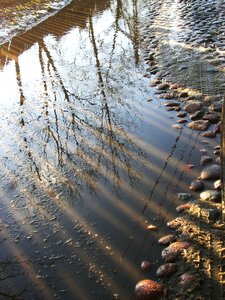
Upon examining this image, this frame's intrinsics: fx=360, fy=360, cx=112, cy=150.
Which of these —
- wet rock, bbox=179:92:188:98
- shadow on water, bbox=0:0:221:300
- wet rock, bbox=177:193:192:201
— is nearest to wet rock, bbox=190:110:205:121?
shadow on water, bbox=0:0:221:300

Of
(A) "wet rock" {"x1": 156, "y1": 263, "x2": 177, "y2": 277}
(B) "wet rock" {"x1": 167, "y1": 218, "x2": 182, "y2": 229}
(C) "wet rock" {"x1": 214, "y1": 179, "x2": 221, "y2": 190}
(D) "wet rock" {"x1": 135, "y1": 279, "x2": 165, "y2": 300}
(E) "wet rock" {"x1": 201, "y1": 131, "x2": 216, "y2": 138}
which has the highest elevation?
(E) "wet rock" {"x1": 201, "y1": 131, "x2": 216, "y2": 138}

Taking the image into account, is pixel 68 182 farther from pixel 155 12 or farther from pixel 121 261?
pixel 155 12

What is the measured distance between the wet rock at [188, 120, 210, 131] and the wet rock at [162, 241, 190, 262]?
2.14 m

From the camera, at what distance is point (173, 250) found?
10.1 feet

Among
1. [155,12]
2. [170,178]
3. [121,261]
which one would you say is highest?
[155,12]

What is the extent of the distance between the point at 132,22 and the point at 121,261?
8.74m

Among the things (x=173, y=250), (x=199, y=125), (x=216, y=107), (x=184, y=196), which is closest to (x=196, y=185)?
(x=184, y=196)

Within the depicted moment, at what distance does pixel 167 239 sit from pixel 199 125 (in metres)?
2.15

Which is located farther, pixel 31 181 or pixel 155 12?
pixel 155 12

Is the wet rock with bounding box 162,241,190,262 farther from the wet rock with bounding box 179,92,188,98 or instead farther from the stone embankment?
the wet rock with bounding box 179,92,188,98

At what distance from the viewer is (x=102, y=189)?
162 inches

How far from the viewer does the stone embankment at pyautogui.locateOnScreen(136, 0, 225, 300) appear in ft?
9.26

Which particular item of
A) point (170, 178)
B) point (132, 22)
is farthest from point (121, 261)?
point (132, 22)

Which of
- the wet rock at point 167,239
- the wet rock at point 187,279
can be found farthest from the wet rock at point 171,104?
the wet rock at point 187,279
